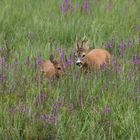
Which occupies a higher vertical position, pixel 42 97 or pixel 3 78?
pixel 3 78

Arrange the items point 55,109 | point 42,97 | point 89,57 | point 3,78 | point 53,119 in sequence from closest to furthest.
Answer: point 53,119 < point 55,109 < point 42,97 < point 3,78 < point 89,57

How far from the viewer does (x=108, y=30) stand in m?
6.71

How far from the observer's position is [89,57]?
5.29 meters

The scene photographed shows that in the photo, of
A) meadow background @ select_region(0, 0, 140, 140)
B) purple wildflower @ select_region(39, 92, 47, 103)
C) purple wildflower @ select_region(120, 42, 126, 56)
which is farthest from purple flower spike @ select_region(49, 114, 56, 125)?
purple wildflower @ select_region(120, 42, 126, 56)

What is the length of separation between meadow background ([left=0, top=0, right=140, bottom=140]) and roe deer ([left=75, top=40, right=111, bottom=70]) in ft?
0.45

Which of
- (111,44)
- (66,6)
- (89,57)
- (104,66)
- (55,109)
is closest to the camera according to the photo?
(55,109)

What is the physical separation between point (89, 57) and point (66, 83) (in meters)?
0.93

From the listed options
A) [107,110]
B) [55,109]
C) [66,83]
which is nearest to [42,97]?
[55,109]

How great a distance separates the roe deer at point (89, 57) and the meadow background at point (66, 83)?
5.4 inches

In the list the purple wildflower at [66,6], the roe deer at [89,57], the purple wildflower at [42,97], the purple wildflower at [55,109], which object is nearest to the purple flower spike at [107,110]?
the purple wildflower at [55,109]

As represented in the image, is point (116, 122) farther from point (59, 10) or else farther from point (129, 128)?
point (59, 10)

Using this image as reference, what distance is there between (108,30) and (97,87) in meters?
2.42

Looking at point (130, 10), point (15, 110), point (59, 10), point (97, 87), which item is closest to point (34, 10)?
point (59, 10)

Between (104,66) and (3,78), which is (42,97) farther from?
(104,66)
